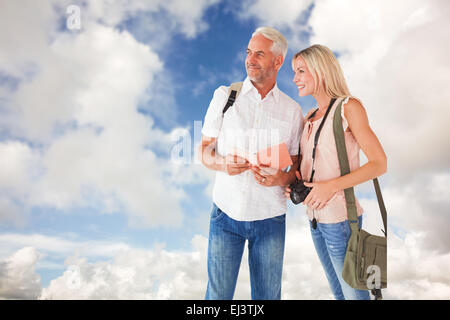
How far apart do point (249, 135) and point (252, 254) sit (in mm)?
1033

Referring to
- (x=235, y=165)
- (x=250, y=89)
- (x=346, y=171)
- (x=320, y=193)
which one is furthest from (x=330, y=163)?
(x=250, y=89)

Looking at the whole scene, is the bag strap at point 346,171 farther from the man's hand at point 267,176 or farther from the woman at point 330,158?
the man's hand at point 267,176

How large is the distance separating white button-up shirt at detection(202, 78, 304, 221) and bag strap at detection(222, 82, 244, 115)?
28 mm

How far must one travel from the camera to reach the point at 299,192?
2.64m

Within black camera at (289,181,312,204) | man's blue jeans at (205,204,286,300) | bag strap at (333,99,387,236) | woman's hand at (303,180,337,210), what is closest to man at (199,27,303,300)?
man's blue jeans at (205,204,286,300)

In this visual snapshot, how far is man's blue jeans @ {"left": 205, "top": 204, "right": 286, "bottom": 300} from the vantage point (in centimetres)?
282

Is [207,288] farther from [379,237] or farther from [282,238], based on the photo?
[379,237]

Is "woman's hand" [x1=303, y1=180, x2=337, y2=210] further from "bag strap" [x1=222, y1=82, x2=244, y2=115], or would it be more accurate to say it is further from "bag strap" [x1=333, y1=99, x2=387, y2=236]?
"bag strap" [x1=222, y1=82, x2=244, y2=115]

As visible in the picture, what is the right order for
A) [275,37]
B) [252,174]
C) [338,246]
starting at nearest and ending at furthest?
[338,246]
[252,174]
[275,37]

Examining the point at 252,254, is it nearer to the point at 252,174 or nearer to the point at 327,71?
the point at 252,174

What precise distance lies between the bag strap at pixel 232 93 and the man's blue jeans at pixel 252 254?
36.6 inches

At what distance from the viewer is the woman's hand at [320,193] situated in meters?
2.52

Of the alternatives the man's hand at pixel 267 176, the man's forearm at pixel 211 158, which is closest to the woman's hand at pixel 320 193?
the man's hand at pixel 267 176
